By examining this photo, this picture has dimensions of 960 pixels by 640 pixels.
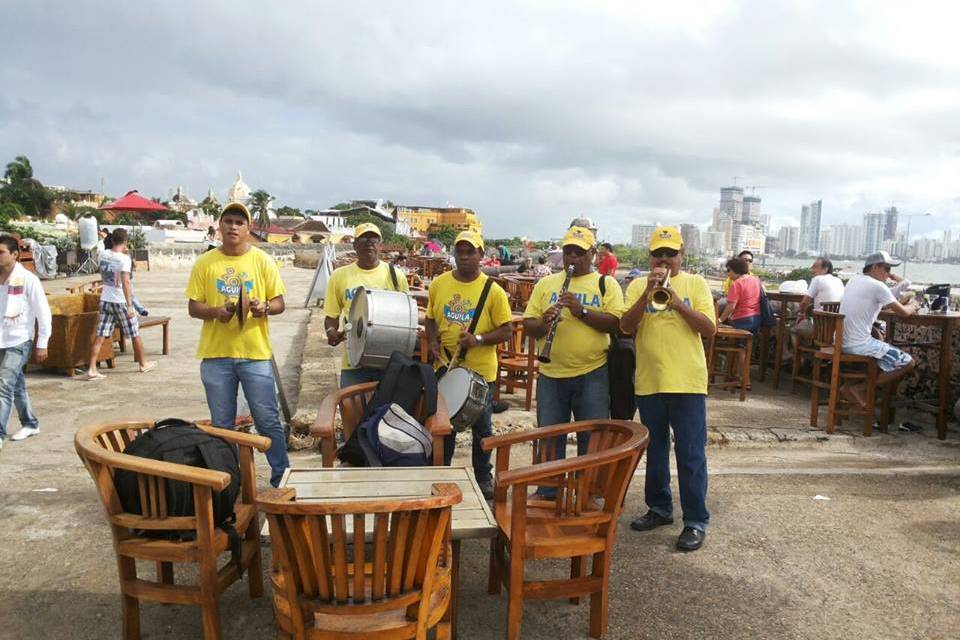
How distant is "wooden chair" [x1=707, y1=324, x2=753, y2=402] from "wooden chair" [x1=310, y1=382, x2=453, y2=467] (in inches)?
186

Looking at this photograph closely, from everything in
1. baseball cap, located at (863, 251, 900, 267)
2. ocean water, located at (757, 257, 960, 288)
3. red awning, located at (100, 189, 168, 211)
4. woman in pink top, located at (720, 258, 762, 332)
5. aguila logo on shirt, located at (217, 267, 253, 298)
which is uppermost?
red awning, located at (100, 189, 168, 211)

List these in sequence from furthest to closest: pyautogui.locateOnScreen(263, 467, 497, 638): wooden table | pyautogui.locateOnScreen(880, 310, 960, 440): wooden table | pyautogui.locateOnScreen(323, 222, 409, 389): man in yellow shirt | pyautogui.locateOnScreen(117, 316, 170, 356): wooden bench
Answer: pyautogui.locateOnScreen(117, 316, 170, 356): wooden bench → pyautogui.locateOnScreen(880, 310, 960, 440): wooden table → pyautogui.locateOnScreen(323, 222, 409, 389): man in yellow shirt → pyautogui.locateOnScreen(263, 467, 497, 638): wooden table

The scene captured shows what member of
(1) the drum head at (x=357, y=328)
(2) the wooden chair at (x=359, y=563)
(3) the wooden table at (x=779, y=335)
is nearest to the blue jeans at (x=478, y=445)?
(1) the drum head at (x=357, y=328)

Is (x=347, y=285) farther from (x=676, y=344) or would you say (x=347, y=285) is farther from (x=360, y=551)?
(x=360, y=551)

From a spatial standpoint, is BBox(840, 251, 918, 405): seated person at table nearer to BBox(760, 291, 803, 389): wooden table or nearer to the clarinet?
BBox(760, 291, 803, 389): wooden table

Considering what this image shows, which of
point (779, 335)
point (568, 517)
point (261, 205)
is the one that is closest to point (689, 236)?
point (261, 205)

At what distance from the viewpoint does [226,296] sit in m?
4.06

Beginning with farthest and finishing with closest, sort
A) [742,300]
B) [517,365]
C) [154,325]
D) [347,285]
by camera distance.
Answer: [154,325] < [742,300] < [517,365] < [347,285]

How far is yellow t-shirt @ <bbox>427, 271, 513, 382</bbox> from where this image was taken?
4.35m

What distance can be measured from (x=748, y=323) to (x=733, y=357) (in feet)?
1.93

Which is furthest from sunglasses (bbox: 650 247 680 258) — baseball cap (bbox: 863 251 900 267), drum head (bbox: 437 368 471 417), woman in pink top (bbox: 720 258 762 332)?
woman in pink top (bbox: 720 258 762 332)

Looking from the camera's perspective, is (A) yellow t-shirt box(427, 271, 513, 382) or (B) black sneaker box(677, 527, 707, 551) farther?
(A) yellow t-shirt box(427, 271, 513, 382)

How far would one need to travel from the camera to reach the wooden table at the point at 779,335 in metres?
8.68

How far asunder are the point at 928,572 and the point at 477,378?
103 inches
